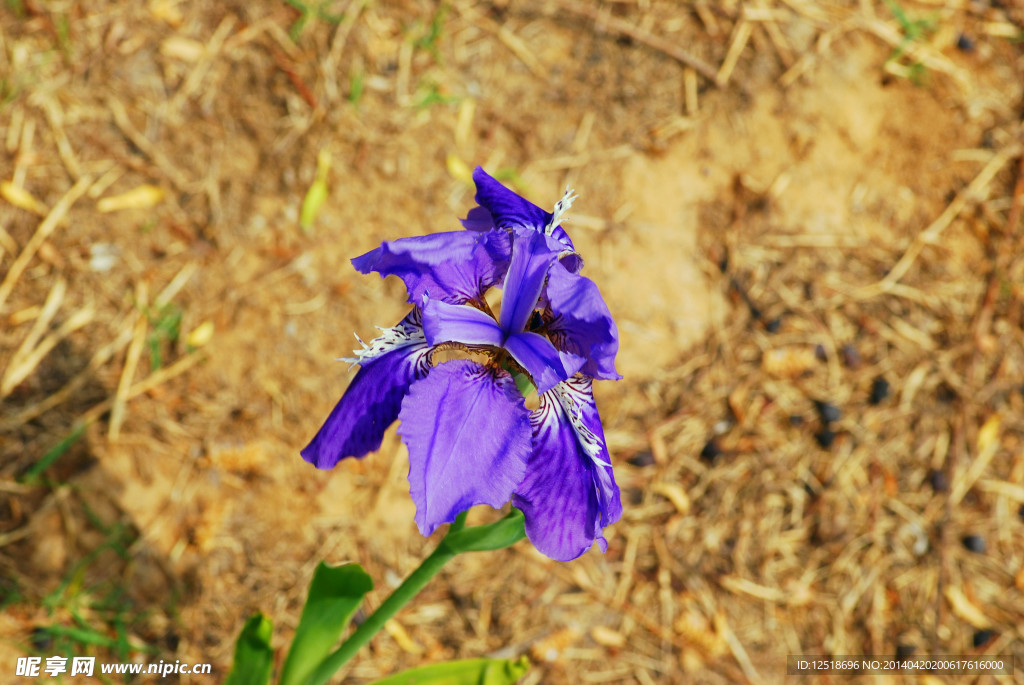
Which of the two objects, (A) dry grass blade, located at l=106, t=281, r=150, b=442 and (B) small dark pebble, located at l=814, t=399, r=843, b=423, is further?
(B) small dark pebble, located at l=814, t=399, r=843, b=423

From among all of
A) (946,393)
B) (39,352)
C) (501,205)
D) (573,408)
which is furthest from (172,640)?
(946,393)

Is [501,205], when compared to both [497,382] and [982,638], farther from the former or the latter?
[982,638]

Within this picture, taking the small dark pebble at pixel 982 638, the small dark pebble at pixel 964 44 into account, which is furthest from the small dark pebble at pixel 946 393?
the small dark pebble at pixel 964 44

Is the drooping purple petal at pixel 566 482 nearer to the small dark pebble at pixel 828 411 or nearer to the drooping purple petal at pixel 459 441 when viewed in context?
the drooping purple petal at pixel 459 441

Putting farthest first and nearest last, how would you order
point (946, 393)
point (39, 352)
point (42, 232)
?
point (946, 393) < point (42, 232) < point (39, 352)

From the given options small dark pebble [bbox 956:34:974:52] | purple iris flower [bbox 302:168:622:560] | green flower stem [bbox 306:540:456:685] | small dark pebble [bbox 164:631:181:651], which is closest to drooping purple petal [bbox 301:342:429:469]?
purple iris flower [bbox 302:168:622:560]

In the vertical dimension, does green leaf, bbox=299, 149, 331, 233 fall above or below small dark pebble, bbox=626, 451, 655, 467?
above

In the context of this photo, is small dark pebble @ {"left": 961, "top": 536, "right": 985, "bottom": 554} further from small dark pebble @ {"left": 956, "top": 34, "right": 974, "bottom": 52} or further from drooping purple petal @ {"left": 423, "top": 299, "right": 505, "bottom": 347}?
drooping purple petal @ {"left": 423, "top": 299, "right": 505, "bottom": 347}
